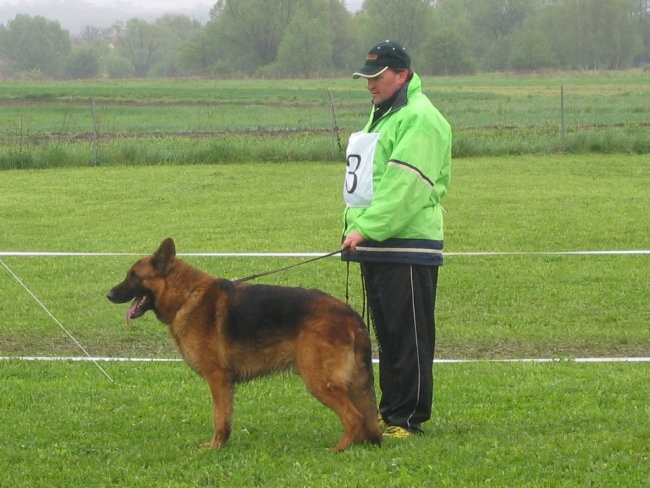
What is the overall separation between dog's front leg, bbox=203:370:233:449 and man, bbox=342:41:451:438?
94 cm

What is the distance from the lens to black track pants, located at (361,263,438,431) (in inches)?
233

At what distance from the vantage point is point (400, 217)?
5.67 metres

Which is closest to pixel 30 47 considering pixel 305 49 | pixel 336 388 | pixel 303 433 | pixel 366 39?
pixel 305 49

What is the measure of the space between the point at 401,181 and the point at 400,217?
200 mm

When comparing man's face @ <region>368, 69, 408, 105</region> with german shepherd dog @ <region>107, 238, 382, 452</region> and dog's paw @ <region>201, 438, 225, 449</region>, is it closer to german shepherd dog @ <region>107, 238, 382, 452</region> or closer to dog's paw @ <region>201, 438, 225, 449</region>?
german shepherd dog @ <region>107, 238, 382, 452</region>

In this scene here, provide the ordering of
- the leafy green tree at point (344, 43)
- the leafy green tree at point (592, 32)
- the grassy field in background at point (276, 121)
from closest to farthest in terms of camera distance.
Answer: the grassy field in background at point (276, 121) → the leafy green tree at point (344, 43) → the leafy green tree at point (592, 32)

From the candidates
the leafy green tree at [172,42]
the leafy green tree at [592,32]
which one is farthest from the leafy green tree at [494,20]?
the leafy green tree at [172,42]

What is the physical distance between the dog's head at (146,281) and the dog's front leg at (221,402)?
0.57m

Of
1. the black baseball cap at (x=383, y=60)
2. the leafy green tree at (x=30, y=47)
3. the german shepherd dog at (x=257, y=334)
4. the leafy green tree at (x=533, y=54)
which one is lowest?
the german shepherd dog at (x=257, y=334)

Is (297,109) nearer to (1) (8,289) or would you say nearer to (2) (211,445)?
(1) (8,289)

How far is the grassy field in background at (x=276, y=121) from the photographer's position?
85.5 feet

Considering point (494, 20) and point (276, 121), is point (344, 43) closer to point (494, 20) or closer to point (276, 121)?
point (494, 20)

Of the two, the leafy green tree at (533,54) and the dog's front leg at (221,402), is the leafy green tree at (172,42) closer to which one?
the leafy green tree at (533,54)

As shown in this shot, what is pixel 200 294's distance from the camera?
5.95 metres
